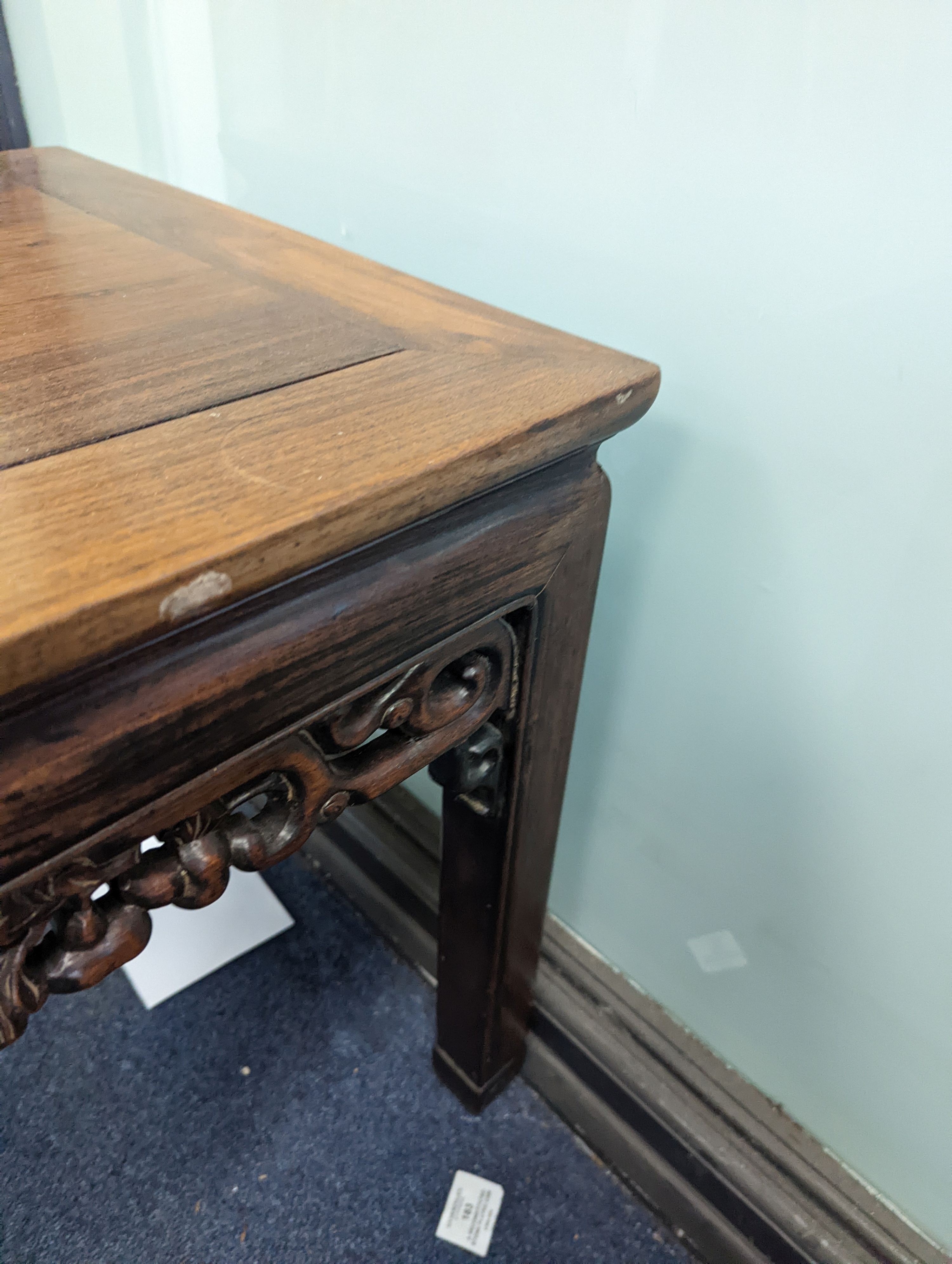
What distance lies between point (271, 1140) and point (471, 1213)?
0.19 m

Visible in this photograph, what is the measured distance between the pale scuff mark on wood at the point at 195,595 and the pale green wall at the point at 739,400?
35cm

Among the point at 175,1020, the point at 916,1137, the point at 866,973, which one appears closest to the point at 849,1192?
the point at 916,1137

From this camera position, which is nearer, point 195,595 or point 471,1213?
point 195,595

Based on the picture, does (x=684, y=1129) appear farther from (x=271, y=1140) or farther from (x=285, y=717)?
(x=285, y=717)

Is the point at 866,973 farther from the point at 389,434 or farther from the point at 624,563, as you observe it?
the point at 389,434

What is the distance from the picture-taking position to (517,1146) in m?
0.79

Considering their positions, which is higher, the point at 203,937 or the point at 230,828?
the point at 230,828

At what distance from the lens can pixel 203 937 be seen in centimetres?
94

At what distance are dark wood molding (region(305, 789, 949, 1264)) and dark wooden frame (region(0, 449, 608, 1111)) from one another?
13.8 inches

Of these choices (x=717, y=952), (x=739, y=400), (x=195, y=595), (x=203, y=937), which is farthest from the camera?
(x=203, y=937)

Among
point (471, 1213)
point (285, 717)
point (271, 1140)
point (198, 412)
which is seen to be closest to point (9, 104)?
point (198, 412)

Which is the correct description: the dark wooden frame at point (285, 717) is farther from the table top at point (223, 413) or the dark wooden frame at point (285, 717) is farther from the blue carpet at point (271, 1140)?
the blue carpet at point (271, 1140)

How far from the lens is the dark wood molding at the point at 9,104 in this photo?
0.92 meters

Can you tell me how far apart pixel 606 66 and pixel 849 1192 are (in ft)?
2.60
